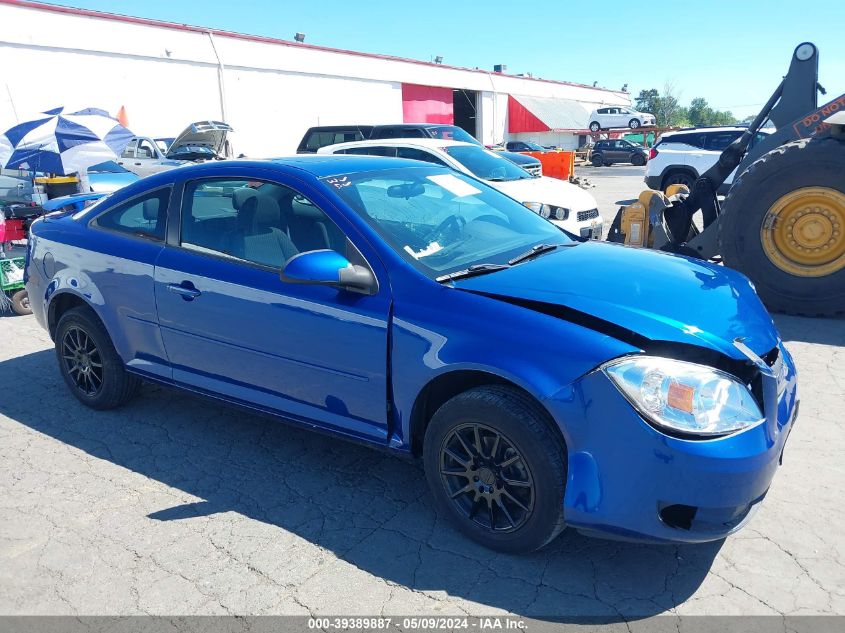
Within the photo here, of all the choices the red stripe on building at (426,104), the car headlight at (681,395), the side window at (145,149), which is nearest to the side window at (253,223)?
the car headlight at (681,395)

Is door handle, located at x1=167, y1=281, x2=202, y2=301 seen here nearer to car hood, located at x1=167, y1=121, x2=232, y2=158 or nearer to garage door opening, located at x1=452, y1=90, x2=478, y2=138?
car hood, located at x1=167, y1=121, x2=232, y2=158

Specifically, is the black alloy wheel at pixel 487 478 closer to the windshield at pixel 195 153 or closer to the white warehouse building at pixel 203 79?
the windshield at pixel 195 153

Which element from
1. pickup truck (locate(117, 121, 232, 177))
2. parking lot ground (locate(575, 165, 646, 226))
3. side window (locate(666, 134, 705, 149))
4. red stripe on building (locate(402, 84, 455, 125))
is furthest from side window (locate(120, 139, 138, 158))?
red stripe on building (locate(402, 84, 455, 125))

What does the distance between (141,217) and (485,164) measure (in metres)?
6.70

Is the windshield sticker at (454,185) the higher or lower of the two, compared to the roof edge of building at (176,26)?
lower

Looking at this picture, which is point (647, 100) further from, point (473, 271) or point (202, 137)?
point (473, 271)

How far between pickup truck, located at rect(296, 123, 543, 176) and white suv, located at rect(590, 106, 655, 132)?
106 feet

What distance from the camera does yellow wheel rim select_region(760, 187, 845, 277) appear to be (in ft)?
19.9

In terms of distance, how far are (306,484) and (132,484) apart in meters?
0.97

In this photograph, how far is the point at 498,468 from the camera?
2.87 metres

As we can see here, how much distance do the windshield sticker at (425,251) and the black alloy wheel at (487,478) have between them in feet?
2.87

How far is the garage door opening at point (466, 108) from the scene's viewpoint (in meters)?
43.0

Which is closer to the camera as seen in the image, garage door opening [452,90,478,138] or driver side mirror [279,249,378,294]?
driver side mirror [279,249,378,294]

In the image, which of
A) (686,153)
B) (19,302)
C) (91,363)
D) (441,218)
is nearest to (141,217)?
(91,363)
